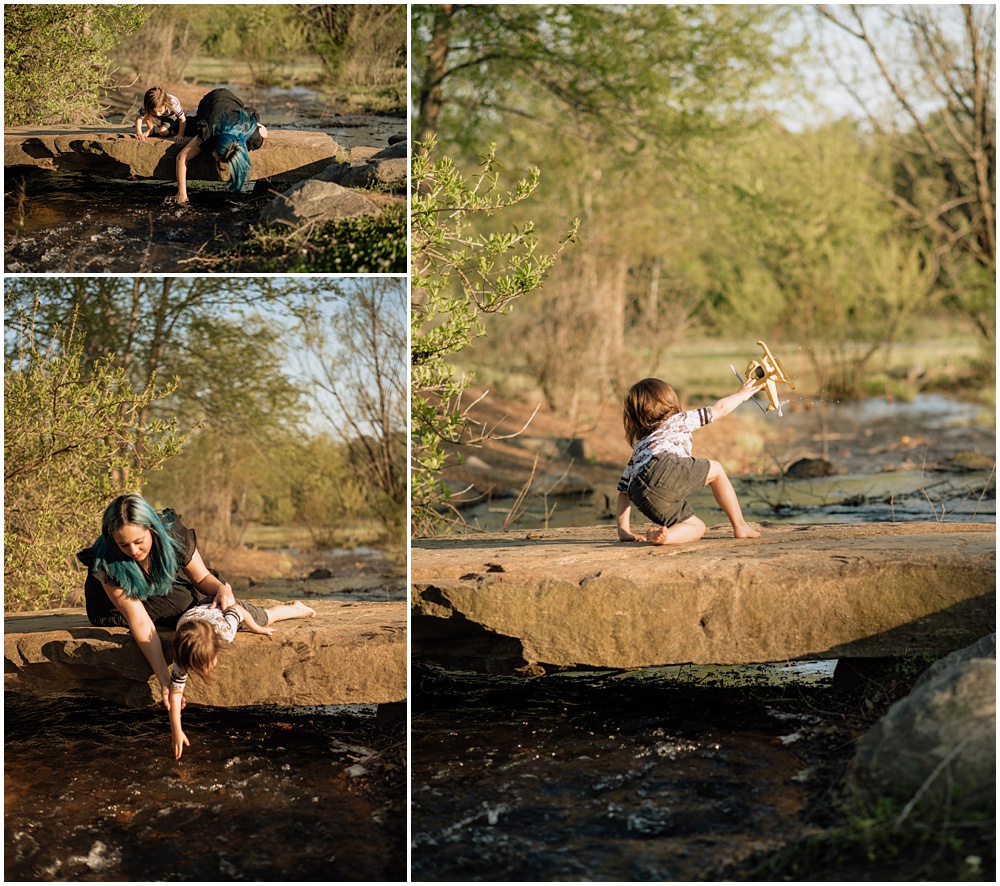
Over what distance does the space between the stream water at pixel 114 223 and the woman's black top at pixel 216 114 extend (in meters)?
0.12

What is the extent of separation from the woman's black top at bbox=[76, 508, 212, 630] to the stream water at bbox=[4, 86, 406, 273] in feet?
3.72

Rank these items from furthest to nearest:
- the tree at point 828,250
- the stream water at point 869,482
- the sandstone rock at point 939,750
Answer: the tree at point 828,250 → the stream water at point 869,482 → the sandstone rock at point 939,750

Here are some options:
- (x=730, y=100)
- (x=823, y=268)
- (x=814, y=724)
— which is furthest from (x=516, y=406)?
(x=814, y=724)

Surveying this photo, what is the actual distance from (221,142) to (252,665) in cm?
232

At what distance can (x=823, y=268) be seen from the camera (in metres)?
16.0

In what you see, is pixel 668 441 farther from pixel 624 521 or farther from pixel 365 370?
pixel 365 370

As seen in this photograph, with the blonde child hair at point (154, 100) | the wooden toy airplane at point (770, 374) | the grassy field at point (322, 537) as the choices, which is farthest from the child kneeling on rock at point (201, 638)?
the grassy field at point (322, 537)

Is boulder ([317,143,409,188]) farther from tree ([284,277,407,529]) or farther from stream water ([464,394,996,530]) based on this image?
stream water ([464,394,996,530])

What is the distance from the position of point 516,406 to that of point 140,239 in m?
9.90

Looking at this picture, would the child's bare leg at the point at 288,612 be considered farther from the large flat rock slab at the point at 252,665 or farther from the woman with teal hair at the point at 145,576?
the woman with teal hair at the point at 145,576

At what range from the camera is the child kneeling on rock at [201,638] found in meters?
4.16

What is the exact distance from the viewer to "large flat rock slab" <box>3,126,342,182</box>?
4.07 meters

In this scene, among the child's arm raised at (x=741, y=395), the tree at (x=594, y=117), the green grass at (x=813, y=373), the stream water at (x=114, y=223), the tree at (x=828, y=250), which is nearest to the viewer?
the stream water at (x=114, y=223)

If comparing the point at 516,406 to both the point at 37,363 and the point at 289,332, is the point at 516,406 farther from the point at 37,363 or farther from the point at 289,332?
the point at 37,363
